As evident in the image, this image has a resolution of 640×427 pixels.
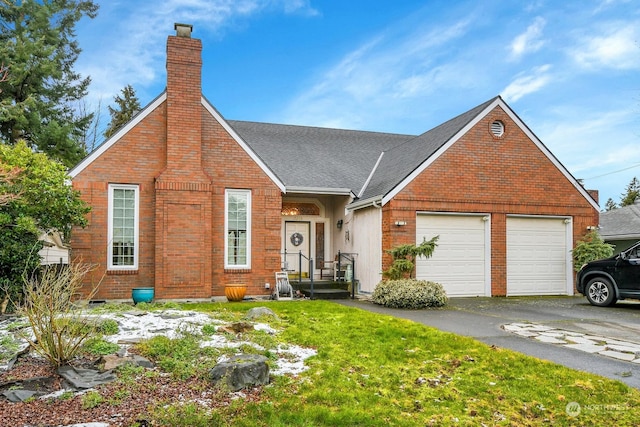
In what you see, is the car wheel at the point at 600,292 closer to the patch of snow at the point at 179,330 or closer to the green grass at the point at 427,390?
the green grass at the point at 427,390

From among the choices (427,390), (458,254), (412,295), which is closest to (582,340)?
(427,390)

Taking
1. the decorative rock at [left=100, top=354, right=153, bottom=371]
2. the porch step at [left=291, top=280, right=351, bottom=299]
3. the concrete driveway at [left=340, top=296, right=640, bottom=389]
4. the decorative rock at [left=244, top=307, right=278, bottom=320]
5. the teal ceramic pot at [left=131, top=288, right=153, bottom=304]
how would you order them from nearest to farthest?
1. the decorative rock at [left=100, top=354, right=153, bottom=371]
2. the concrete driveway at [left=340, top=296, right=640, bottom=389]
3. the decorative rock at [left=244, top=307, right=278, bottom=320]
4. the teal ceramic pot at [left=131, top=288, right=153, bottom=304]
5. the porch step at [left=291, top=280, right=351, bottom=299]

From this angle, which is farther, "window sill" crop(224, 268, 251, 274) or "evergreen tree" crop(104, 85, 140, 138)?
"evergreen tree" crop(104, 85, 140, 138)

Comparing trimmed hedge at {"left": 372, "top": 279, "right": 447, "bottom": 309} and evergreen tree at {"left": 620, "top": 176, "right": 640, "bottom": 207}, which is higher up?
evergreen tree at {"left": 620, "top": 176, "right": 640, "bottom": 207}

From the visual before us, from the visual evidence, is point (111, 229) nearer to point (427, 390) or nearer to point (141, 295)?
point (141, 295)

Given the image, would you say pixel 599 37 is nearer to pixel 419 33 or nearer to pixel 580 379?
pixel 419 33

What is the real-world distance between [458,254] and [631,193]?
31531 mm

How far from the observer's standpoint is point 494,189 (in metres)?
14.2

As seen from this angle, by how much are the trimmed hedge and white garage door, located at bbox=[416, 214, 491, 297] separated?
5.60ft

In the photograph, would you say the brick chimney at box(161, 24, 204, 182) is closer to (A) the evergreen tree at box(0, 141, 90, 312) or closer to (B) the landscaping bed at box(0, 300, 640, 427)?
(A) the evergreen tree at box(0, 141, 90, 312)

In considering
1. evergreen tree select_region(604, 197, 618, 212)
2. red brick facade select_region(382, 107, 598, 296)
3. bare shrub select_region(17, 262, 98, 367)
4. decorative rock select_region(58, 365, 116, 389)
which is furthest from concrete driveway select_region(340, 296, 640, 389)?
evergreen tree select_region(604, 197, 618, 212)

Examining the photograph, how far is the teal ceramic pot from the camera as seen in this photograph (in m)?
11.2

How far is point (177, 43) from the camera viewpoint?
12.5 metres

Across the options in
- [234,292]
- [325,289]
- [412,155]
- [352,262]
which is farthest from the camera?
[412,155]
